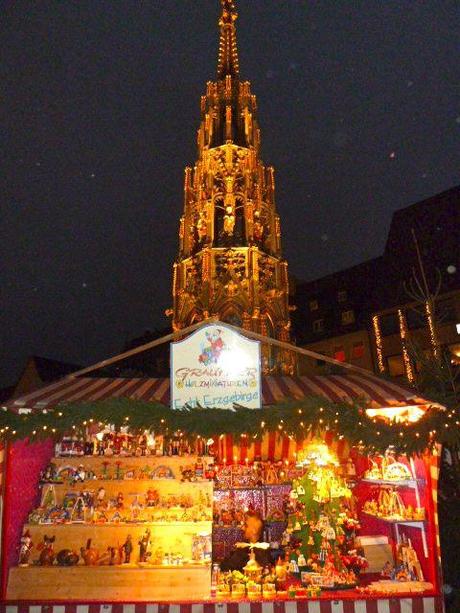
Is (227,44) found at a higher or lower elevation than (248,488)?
higher

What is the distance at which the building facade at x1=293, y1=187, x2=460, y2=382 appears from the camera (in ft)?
74.7

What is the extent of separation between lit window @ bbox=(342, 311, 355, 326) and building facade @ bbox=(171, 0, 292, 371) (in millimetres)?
10913

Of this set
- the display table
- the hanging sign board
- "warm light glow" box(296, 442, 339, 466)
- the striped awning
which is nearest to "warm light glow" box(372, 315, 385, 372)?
the striped awning

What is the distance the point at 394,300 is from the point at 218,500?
18.9 meters

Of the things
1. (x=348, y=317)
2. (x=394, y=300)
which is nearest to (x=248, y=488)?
(x=394, y=300)

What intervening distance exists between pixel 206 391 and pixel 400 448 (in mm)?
2413

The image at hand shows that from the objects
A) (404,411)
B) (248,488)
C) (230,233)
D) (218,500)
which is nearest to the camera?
(404,411)

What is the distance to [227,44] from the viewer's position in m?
25.1

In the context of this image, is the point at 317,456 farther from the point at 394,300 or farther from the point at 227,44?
the point at 227,44

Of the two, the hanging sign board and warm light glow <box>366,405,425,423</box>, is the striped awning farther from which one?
the hanging sign board

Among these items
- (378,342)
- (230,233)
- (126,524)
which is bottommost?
(126,524)

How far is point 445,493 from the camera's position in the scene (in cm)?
765

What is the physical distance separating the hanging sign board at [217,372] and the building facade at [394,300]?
599 inches

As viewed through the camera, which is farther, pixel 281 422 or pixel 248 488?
pixel 248 488
